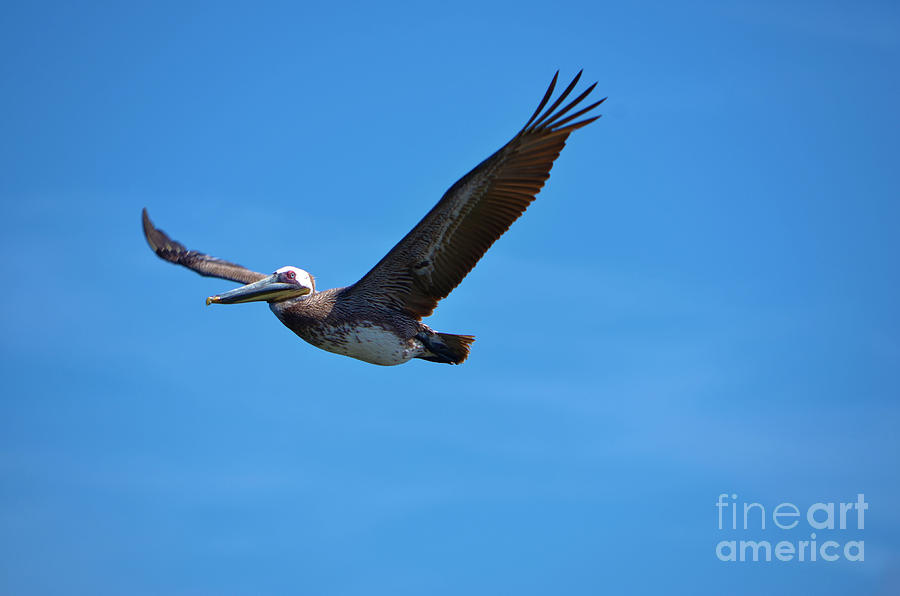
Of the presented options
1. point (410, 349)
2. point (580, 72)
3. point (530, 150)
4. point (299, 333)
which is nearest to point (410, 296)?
point (410, 349)

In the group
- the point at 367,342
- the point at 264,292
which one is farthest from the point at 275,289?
the point at 367,342

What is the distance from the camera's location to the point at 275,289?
12.4 m

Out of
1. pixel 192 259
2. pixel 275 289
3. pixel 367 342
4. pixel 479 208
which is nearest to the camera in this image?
pixel 479 208

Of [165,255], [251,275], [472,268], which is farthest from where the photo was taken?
[165,255]

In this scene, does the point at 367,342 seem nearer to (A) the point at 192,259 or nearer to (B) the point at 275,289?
(B) the point at 275,289

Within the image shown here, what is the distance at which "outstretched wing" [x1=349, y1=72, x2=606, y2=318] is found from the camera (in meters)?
10.8

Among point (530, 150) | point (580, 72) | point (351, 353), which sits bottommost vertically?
point (351, 353)

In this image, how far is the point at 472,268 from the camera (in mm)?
11516

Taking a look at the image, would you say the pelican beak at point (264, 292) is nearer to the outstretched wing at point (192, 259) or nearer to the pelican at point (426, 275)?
the pelican at point (426, 275)

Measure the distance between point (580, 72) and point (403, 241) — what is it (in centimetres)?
265

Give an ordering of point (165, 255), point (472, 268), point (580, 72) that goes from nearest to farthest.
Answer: point (580, 72), point (472, 268), point (165, 255)

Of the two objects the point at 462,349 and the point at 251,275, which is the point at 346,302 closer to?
the point at 462,349

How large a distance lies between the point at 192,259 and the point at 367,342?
15.1ft

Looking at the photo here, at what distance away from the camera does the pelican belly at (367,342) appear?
38.8 ft
